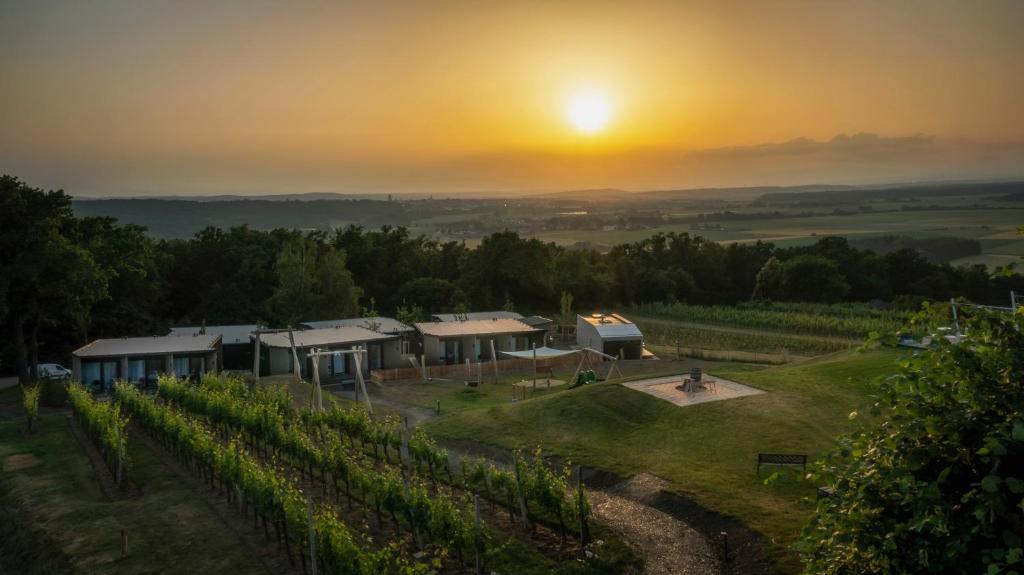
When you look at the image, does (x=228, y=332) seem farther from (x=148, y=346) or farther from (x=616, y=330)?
(x=616, y=330)

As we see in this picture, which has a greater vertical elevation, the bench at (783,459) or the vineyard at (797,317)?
the bench at (783,459)

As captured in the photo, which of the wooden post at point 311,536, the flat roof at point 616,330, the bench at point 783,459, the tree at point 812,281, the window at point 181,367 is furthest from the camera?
the tree at point 812,281

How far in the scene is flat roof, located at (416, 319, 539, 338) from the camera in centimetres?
4762

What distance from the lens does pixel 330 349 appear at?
141ft

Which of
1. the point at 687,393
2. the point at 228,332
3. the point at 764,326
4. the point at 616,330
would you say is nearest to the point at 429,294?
the point at 228,332

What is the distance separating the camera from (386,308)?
70.0 meters

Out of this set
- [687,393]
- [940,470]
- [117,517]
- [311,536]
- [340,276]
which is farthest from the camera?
[340,276]

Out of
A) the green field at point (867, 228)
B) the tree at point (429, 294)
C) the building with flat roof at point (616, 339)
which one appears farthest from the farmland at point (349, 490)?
the green field at point (867, 228)

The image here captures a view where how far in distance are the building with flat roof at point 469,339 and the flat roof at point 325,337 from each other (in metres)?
3.21

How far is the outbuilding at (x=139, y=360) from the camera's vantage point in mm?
38594

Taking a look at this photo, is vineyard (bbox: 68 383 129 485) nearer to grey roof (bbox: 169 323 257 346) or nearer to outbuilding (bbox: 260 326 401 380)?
outbuilding (bbox: 260 326 401 380)

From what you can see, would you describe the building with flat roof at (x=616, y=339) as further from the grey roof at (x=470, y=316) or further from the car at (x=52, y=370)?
the car at (x=52, y=370)

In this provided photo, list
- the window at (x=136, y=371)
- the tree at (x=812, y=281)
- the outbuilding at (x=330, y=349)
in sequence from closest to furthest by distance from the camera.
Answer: the window at (x=136, y=371)
the outbuilding at (x=330, y=349)
the tree at (x=812, y=281)

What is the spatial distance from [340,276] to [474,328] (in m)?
15.6
